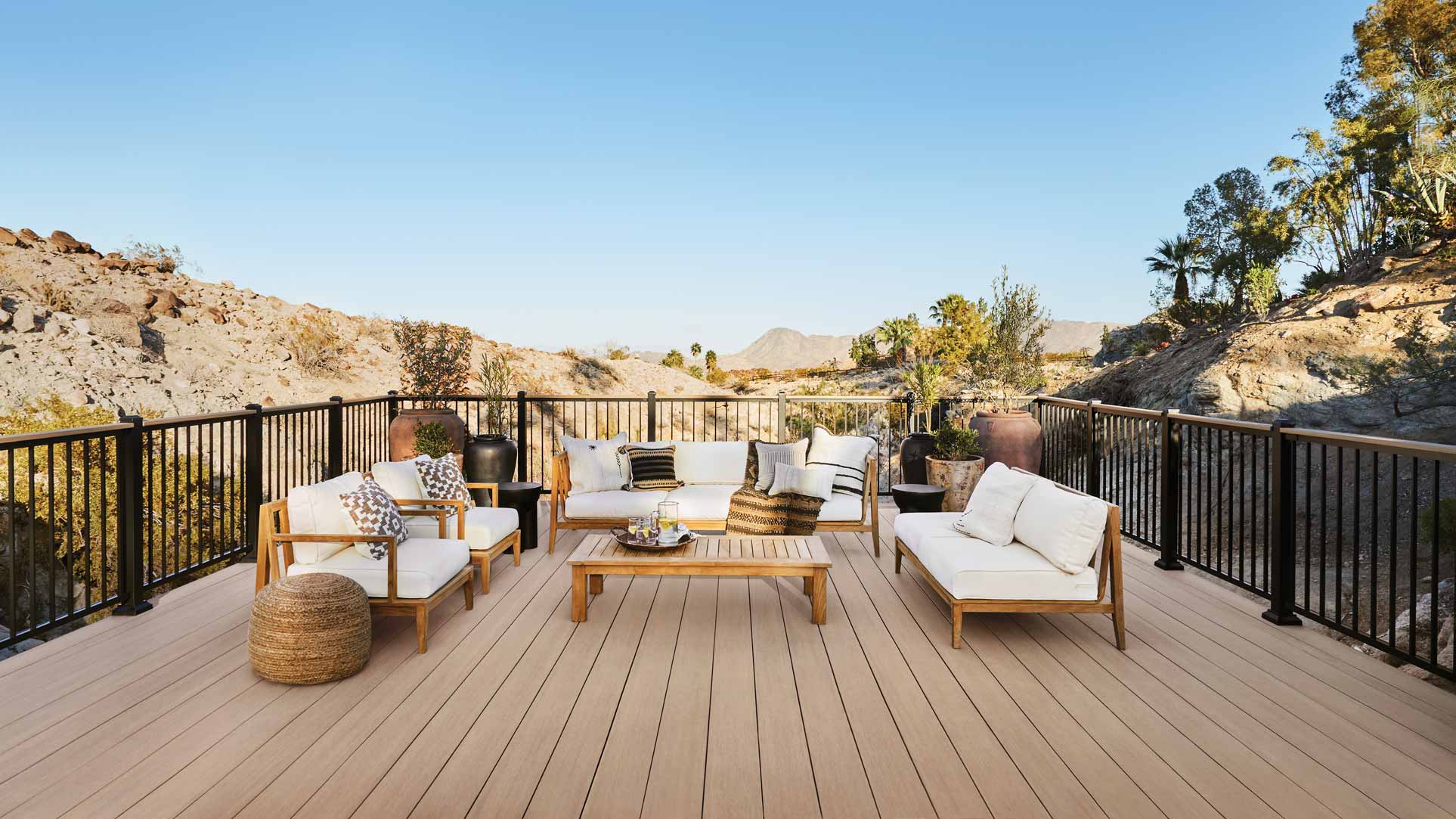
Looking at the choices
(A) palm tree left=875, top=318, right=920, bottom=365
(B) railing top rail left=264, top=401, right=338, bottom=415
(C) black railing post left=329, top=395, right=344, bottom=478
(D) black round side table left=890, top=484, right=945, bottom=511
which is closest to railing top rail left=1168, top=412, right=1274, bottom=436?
(D) black round side table left=890, top=484, right=945, bottom=511

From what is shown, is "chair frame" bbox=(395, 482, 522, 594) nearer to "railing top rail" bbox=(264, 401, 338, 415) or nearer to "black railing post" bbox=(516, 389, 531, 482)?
"railing top rail" bbox=(264, 401, 338, 415)

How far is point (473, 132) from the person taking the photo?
14641mm

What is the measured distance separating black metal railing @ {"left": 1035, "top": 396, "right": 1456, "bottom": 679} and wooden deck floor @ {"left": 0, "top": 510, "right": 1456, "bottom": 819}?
0.31m

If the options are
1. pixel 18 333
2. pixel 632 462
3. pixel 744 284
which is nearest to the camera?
pixel 632 462

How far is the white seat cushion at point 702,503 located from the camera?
16.0 feet

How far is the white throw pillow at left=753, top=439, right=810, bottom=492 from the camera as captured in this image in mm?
5406

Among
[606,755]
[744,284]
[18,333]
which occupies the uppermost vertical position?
[744,284]

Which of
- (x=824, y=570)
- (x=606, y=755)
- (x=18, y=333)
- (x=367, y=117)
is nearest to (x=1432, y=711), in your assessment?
(x=824, y=570)

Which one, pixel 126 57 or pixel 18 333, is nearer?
pixel 18 333

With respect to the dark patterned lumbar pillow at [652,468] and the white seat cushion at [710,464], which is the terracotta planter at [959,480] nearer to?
the white seat cushion at [710,464]

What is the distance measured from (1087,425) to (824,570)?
3.25m

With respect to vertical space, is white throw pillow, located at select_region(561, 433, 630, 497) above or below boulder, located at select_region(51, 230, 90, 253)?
below

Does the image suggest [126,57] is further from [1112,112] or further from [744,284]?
[1112,112]

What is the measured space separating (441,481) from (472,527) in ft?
1.28
